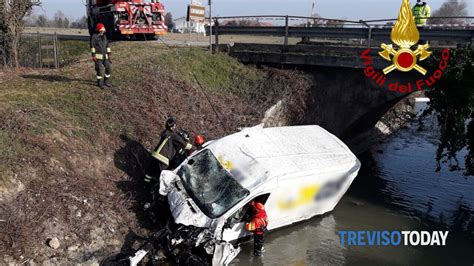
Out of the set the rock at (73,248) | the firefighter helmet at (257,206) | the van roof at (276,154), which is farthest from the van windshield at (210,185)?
the rock at (73,248)

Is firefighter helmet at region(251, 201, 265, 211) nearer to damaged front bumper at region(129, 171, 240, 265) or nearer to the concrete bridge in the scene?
damaged front bumper at region(129, 171, 240, 265)

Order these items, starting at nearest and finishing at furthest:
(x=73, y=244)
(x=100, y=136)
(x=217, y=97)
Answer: (x=73, y=244) < (x=100, y=136) < (x=217, y=97)

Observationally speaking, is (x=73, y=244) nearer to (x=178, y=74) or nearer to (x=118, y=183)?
(x=118, y=183)

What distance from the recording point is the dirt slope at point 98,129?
23.0 feet

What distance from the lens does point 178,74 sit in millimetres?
12500

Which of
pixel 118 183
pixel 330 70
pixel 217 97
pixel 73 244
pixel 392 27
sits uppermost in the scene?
pixel 392 27

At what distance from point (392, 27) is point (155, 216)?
28.6ft

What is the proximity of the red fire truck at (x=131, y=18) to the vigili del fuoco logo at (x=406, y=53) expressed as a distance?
9.43 metres

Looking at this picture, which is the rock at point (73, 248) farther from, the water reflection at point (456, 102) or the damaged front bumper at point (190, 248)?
the water reflection at point (456, 102)

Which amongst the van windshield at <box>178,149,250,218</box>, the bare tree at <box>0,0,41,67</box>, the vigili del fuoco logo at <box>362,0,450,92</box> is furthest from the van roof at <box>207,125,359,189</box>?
the bare tree at <box>0,0,41,67</box>

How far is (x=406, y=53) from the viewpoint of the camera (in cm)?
1133

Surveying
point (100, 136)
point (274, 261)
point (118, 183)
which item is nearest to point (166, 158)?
point (118, 183)

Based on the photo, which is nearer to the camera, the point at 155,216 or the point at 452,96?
the point at 155,216

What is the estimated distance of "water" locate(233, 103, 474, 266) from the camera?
805 centimetres
